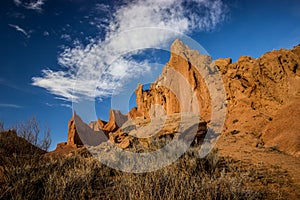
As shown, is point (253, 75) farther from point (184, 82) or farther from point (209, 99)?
point (184, 82)

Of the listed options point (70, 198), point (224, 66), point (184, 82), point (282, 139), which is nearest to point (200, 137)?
point (282, 139)

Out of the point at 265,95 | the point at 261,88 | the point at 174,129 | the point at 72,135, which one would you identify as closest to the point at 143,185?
the point at 174,129

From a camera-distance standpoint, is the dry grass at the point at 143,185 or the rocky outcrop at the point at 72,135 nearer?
the dry grass at the point at 143,185

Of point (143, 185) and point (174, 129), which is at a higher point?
point (174, 129)

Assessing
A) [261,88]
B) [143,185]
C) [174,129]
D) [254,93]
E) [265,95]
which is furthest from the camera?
[254,93]

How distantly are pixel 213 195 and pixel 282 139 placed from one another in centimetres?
990

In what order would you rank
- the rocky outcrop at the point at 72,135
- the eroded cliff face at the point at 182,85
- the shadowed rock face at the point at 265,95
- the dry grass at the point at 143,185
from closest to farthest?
1. the dry grass at the point at 143,185
2. the shadowed rock face at the point at 265,95
3. the eroded cliff face at the point at 182,85
4. the rocky outcrop at the point at 72,135

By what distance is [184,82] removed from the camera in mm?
32344

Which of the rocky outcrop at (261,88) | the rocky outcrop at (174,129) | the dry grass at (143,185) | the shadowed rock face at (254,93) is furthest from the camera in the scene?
the rocky outcrop at (261,88)

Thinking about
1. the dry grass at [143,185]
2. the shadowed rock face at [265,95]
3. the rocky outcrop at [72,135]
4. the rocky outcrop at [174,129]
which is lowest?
the dry grass at [143,185]

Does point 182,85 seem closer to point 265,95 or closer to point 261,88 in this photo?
point 261,88

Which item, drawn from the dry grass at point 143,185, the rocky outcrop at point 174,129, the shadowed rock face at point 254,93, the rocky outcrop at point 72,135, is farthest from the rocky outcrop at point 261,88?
the rocky outcrop at point 72,135

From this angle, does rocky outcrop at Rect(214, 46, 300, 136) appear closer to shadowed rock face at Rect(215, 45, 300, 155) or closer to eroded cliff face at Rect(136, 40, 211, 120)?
shadowed rock face at Rect(215, 45, 300, 155)

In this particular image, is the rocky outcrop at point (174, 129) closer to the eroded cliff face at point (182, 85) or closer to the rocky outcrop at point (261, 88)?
the rocky outcrop at point (261, 88)
